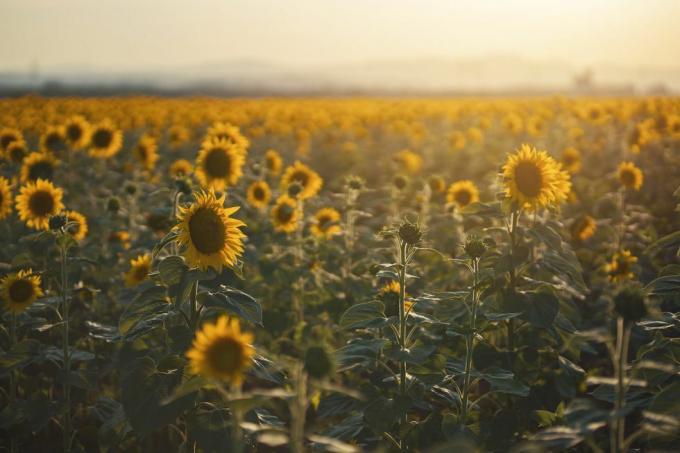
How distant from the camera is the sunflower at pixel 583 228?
20.5 ft

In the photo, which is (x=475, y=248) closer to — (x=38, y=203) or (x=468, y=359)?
(x=468, y=359)

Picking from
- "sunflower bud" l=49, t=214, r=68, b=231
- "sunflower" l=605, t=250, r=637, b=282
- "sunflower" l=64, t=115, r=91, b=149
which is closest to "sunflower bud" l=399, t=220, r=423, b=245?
"sunflower bud" l=49, t=214, r=68, b=231

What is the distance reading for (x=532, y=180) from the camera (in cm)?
379

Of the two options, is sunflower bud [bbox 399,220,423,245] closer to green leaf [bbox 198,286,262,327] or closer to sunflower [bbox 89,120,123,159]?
green leaf [bbox 198,286,262,327]

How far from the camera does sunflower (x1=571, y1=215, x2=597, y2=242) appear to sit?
6234mm

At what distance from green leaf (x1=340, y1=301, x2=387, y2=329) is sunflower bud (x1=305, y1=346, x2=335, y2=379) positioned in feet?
3.00

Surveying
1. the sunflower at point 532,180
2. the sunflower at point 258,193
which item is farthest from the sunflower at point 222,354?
the sunflower at point 258,193

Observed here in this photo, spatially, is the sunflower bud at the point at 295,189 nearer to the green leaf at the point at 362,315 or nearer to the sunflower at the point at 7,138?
the green leaf at the point at 362,315

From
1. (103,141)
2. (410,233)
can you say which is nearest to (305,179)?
(103,141)

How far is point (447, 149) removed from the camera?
16516 millimetres

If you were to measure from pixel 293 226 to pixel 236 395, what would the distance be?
3.97m

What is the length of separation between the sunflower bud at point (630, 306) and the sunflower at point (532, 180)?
1.58 meters

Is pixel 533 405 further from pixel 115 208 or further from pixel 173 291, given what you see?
pixel 115 208

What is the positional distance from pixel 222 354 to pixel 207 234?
1192 mm
